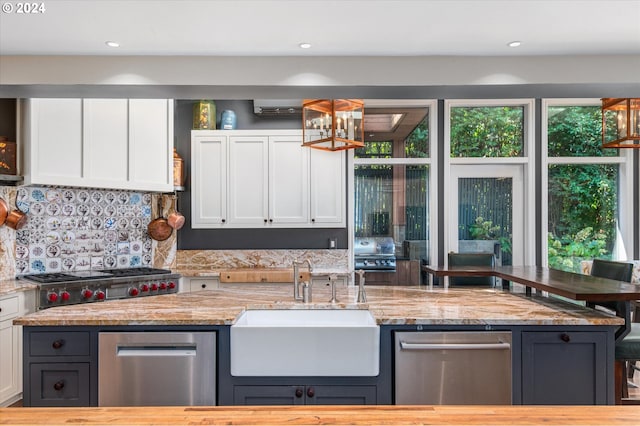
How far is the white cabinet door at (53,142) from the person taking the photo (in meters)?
3.49

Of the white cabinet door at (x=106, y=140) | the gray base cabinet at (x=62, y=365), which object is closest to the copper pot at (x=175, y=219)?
the white cabinet door at (x=106, y=140)

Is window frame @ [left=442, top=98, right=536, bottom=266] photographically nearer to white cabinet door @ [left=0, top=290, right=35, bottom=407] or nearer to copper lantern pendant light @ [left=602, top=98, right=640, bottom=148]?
copper lantern pendant light @ [left=602, top=98, right=640, bottom=148]

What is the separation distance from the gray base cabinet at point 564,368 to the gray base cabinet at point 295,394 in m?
0.81

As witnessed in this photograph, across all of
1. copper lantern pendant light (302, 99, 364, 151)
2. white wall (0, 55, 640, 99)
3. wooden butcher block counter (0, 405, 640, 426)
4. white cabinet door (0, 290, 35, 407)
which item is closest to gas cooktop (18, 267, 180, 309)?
white cabinet door (0, 290, 35, 407)

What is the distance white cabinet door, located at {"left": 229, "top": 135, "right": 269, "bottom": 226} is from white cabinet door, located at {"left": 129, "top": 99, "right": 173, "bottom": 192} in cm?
64

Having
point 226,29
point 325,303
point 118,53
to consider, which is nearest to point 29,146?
point 118,53

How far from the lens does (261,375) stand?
83.4 inches

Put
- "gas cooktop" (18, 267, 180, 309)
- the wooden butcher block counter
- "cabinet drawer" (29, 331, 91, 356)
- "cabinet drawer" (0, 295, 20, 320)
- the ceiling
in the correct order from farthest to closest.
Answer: "gas cooktop" (18, 267, 180, 309) < "cabinet drawer" (0, 295, 20, 320) < "cabinet drawer" (29, 331, 91, 356) < the ceiling < the wooden butcher block counter

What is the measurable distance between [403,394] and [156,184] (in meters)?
3.18

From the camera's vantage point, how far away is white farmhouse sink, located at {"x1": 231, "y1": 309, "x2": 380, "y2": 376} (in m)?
2.12

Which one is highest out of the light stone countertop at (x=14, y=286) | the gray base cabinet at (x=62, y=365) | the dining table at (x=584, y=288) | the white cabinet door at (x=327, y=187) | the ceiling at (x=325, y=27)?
the ceiling at (x=325, y=27)

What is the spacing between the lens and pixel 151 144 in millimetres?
4277

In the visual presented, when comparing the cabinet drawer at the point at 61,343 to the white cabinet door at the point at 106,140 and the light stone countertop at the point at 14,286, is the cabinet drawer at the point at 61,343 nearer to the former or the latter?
the light stone countertop at the point at 14,286

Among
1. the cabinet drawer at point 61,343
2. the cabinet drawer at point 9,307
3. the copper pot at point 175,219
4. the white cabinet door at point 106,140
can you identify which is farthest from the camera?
the copper pot at point 175,219
